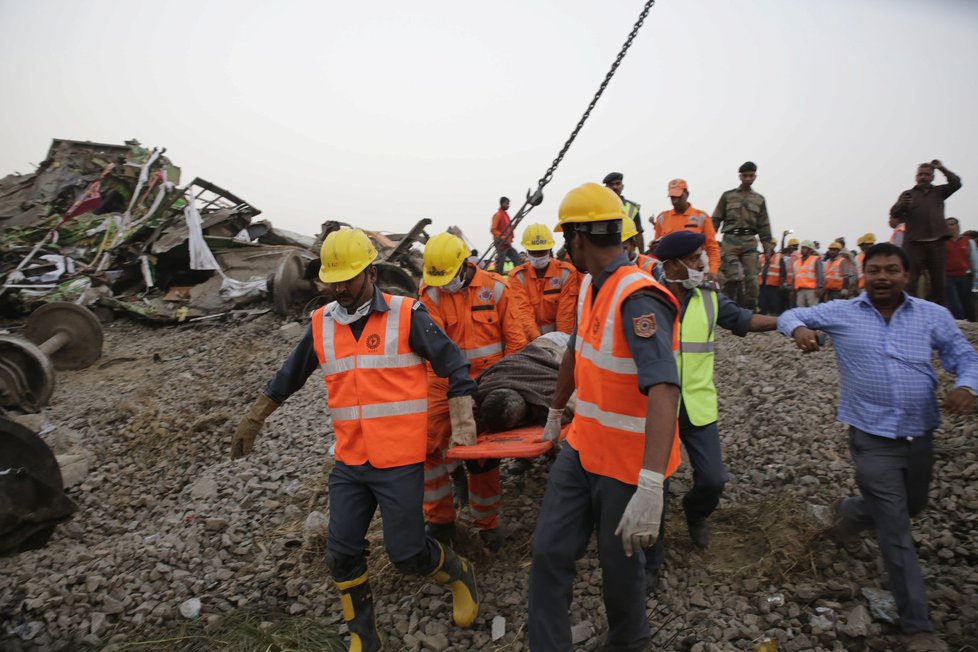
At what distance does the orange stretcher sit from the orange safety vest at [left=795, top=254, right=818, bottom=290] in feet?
33.3

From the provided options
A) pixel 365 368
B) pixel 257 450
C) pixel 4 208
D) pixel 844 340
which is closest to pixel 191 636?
pixel 365 368

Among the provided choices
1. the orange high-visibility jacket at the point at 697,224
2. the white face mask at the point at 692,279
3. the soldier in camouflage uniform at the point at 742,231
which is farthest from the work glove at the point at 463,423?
the soldier in camouflage uniform at the point at 742,231

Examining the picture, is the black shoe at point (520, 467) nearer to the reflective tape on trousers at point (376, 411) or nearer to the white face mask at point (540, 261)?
the white face mask at point (540, 261)

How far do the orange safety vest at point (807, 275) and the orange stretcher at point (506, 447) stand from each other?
400 inches

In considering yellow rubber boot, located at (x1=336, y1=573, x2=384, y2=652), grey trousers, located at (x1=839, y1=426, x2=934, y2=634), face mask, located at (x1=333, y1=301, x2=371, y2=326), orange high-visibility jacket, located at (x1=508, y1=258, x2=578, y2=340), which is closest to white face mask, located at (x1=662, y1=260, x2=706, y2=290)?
grey trousers, located at (x1=839, y1=426, x2=934, y2=634)

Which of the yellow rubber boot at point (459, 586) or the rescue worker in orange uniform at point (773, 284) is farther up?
the rescue worker in orange uniform at point (773, 284)

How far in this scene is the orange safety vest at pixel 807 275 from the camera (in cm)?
1132

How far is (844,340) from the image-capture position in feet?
9.69

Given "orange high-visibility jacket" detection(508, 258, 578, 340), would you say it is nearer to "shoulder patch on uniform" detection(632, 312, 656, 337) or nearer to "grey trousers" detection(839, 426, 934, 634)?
"grey trousers" detection(839, 426, 934, 634)

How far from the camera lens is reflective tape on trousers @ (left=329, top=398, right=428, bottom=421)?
282 centimetres

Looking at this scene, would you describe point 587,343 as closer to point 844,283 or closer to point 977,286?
point 977,286

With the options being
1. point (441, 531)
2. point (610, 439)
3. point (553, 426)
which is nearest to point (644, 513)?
point (610, 439)

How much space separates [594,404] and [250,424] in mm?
2003

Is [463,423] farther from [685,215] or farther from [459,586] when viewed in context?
[685,215]
